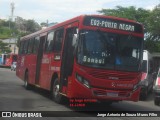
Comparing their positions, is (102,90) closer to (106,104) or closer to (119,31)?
(119,31)

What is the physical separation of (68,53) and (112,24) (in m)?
1.94

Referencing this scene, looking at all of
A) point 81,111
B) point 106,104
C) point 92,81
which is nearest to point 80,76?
point 92,81

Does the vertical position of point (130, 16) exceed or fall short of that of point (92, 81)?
it exceeds it

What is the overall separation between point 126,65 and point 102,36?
1.26 meters

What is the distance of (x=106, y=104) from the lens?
1538 centimetres

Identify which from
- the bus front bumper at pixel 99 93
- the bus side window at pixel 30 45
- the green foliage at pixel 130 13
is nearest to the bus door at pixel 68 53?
the bus front bumper at pixel 99 93

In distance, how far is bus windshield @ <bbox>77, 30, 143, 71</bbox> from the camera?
1214cm

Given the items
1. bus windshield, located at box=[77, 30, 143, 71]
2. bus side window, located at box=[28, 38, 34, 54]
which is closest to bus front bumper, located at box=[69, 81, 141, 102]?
bus windshield, located at box=[77, 30, 143, 71]

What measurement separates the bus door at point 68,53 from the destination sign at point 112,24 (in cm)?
60

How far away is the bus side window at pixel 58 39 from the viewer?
14.7 meters

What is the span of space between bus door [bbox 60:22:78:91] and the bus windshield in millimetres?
540

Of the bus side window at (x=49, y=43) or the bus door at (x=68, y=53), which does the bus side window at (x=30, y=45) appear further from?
the bus door at (x=68, y=53)

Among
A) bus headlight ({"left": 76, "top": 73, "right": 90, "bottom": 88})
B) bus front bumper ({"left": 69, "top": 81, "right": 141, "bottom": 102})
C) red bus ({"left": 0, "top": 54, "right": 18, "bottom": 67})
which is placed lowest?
red bus ({"left": 0, "top": 54, "right": 18, "bottom": 67})

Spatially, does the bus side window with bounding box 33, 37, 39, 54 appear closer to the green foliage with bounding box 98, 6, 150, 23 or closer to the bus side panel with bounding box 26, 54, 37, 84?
the bus side panel with bounding box 26, 54, 37, 84
